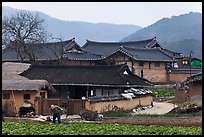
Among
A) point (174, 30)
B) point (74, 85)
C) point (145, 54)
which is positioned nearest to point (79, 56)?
point (145, 54)

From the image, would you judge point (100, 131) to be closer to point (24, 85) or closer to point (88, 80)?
point (24, 85)

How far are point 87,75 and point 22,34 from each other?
13.7 m

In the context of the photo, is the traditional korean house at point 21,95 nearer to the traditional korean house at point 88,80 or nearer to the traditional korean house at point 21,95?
the traditional korean house at point 21,95

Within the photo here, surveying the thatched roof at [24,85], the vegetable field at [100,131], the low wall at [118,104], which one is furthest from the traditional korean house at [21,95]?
the vegetable field at [100,131]

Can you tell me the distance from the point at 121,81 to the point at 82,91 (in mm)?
2715

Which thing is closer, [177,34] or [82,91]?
[82,91]

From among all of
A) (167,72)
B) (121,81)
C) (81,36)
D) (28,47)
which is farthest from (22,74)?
(81,36)

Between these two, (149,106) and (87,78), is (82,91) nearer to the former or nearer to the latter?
(87,78)

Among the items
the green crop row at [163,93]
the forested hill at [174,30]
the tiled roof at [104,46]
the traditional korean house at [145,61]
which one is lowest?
the green crop row at [163,93]

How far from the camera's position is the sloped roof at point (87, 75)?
26.0m

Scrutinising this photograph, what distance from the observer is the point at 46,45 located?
43656 millimetres

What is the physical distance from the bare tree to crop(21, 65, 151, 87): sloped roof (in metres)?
9.28

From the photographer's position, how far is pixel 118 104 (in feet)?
79.0

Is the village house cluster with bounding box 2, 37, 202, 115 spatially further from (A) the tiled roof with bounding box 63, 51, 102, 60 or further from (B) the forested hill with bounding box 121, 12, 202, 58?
(B) the forested hill with bounding box 121, 12, 202, 58
